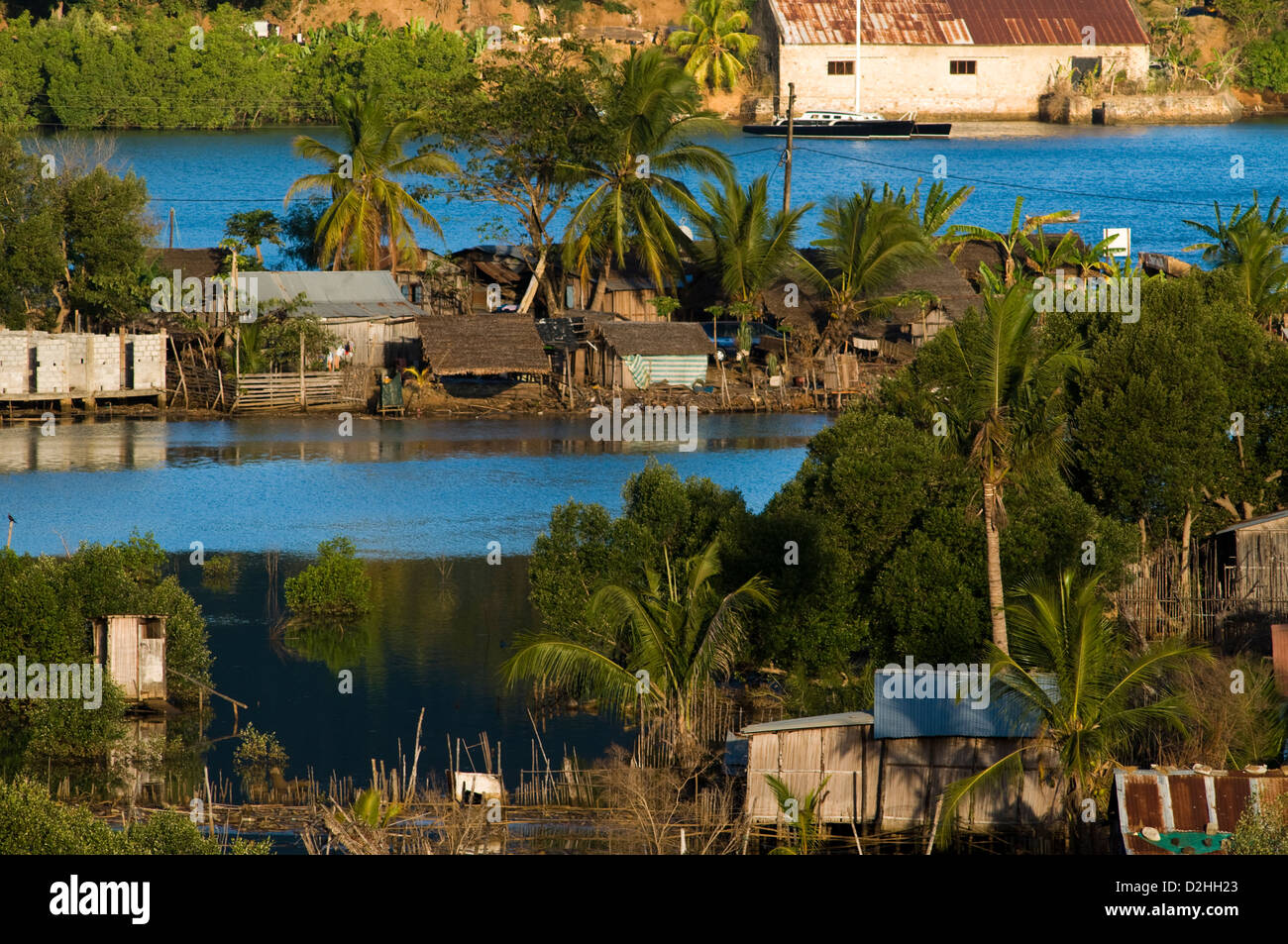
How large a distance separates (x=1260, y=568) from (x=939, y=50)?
85.6 m

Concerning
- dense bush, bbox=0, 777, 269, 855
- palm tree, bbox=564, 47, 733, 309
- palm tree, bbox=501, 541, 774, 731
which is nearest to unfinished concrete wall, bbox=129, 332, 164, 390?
palm tree, bbox=564, 47, 733, 309

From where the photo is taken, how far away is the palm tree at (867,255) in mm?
46281

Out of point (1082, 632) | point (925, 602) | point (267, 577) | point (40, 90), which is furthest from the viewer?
point (40, 90)

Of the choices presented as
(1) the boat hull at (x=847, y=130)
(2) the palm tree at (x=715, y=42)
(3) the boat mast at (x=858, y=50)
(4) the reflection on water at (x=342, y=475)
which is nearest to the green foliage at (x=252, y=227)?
(4) the reflection on water at (x=342, y=475)

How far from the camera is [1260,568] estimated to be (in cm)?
2531

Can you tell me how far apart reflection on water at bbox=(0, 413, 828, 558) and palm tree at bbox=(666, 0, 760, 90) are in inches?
2578

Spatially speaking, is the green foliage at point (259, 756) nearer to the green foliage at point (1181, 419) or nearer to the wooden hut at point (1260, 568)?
the green foliage at point (1181, 419)

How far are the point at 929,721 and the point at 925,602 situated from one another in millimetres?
3633

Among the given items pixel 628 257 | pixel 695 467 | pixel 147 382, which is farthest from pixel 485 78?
pixel 695 467

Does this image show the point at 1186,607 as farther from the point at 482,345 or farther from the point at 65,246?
the point at 65,246

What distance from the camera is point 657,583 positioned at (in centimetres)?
2447

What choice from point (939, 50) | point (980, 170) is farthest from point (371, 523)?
point (939, 50)

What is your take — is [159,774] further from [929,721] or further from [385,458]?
[385,458]

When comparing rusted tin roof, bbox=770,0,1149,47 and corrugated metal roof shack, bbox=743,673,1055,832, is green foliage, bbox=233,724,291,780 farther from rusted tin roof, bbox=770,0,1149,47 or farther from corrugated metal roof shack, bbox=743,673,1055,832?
rusted tin roof, bbox=770,0,1149,47
